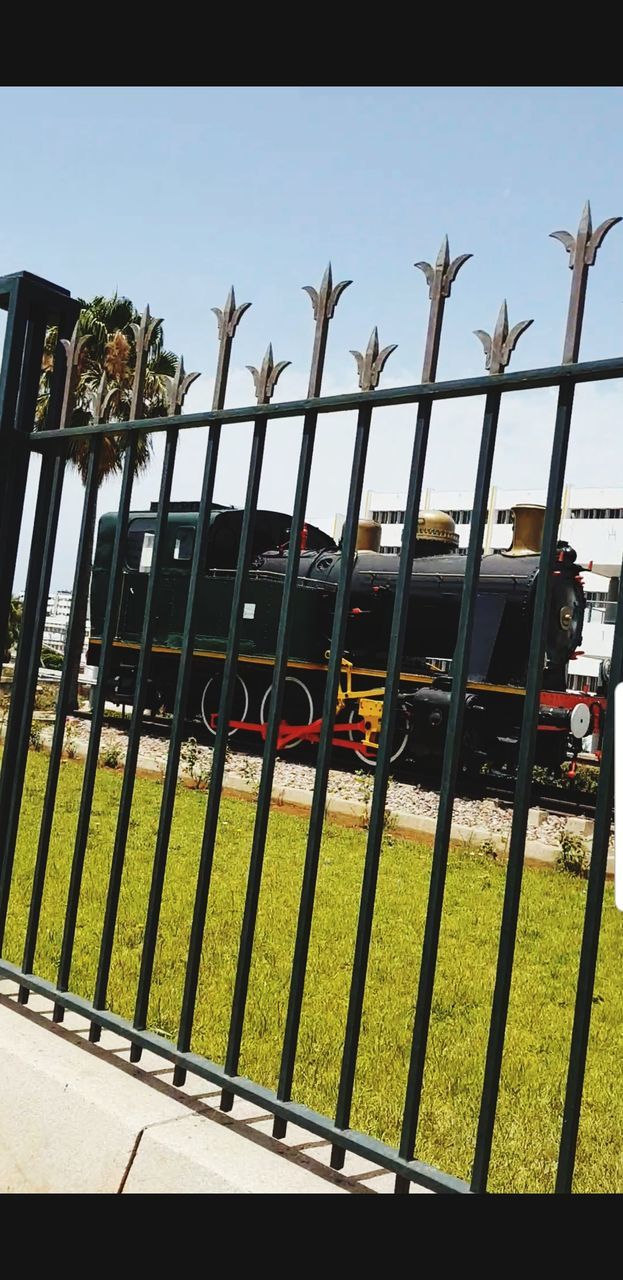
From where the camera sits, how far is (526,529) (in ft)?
43.2

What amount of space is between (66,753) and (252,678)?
329 centimetres

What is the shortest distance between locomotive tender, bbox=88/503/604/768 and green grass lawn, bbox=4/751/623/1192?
503cm

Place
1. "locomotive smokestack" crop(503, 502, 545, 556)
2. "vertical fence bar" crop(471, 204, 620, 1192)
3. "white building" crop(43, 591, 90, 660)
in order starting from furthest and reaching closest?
"white building" crop(43, 591, 90, 660) → "locomotive smokestack" crop(503, 502, 545, 556) → "vertical fence bar" crop(471, 204, 620, 1192)

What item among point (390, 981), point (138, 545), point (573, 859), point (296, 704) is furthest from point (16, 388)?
point (138, 545)

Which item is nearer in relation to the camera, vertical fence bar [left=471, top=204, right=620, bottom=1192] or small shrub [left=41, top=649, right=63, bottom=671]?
vertical fence bar [left=471, top=204, right=620, bottom=1192]

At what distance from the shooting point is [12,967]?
10.2 feet

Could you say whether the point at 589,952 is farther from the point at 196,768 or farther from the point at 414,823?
the point at 196,768

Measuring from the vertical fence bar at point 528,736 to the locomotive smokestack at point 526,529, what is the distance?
34.6 ft

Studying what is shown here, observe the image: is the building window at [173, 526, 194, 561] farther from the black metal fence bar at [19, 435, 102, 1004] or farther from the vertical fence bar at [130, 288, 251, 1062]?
the vertical fence bar at [130, 288, 251, 1062]

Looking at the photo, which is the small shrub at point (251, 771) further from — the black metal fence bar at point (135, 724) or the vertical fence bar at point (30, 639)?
the black metal fence bar at point (135, 724)

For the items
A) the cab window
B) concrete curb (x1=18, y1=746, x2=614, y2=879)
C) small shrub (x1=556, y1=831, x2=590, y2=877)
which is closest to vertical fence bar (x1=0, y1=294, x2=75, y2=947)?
concrete curb (x1=18, y1=746, x2=614, y2=879)

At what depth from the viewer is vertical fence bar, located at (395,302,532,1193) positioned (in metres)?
2.01
